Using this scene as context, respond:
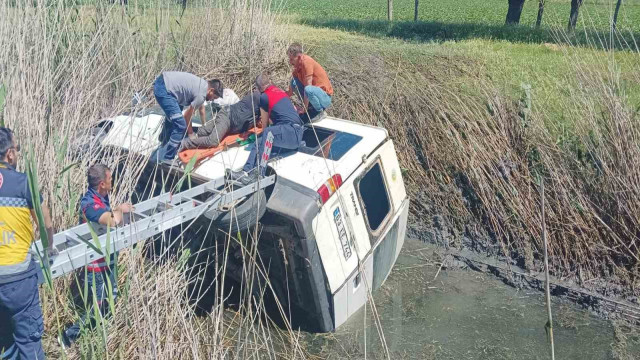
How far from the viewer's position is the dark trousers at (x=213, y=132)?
5168 mm

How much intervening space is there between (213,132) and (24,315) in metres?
2.27

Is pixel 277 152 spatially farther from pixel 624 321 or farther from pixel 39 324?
pixel 624 321

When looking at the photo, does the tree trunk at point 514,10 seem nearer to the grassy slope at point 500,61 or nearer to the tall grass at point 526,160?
the grassy slope at point 500,61

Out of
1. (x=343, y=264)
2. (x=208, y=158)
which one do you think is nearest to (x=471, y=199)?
(x=343, y=264)

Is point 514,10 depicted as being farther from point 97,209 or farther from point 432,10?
point 97,209

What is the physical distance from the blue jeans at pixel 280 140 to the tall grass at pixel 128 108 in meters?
0.66

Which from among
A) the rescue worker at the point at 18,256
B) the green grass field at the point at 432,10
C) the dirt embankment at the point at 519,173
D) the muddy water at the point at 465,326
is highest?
the rescue worker at the point at 18,256

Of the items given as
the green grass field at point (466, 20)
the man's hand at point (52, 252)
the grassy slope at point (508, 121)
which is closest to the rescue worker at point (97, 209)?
the man's hand at point (52, 252)

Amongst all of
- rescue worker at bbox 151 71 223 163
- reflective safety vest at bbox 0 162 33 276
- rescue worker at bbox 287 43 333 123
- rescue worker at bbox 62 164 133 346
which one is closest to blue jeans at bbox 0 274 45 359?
reflective safety vest at bbox 0 162 33 276

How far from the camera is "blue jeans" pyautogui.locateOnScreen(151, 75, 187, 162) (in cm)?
503

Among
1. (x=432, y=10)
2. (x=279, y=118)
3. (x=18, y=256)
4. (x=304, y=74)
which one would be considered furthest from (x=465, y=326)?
(x=432, y=10)

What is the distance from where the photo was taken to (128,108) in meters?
6.08

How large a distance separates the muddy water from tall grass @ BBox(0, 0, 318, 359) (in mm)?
768

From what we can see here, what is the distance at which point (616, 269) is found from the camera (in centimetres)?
603
